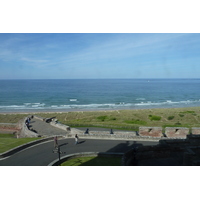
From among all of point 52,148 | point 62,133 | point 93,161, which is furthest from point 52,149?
point 62,133

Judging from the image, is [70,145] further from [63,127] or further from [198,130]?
[198,130]

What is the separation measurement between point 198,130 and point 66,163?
10.3 meters

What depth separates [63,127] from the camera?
1802 cm

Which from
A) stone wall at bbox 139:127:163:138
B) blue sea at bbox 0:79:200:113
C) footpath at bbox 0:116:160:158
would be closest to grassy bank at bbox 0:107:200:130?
footpath at bbox 0:116:160:158

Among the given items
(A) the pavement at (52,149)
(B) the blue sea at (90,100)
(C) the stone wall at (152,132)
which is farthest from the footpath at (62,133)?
(B) the blue sea at (90,100)

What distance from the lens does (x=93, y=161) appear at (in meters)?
10.5

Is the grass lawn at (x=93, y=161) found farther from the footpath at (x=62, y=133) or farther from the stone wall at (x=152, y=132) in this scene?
the stone wall at (x=152, y=132)

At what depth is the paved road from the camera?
1041 centimetres

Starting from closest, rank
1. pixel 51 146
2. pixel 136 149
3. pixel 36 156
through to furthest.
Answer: pixel 136 149, pixel 36 156, pixel 51 146

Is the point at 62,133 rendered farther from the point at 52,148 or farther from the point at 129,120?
the point at 129,120

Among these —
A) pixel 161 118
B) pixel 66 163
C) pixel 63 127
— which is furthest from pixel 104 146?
pixel 161 118

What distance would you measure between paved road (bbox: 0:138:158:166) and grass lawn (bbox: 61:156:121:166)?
3.34 ft

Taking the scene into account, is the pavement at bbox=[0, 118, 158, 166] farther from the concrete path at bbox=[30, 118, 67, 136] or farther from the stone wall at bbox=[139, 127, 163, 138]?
the concrete path at bbox=[30, 118, 67, 136]

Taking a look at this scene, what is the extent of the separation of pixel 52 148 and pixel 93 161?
136 inches
